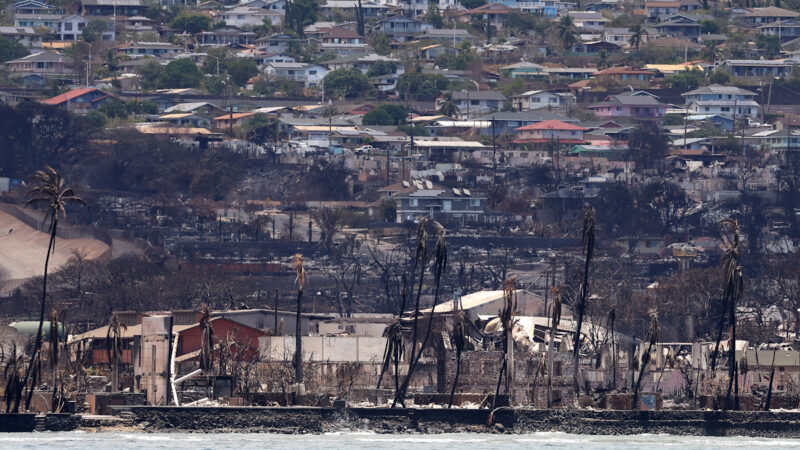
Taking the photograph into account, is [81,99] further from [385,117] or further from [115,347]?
[115,347]

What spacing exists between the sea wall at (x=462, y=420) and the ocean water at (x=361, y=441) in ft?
1.67

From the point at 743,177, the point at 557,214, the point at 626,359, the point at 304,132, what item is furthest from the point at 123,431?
the point at 304,132

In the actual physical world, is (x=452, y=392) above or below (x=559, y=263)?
above

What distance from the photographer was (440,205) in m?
160

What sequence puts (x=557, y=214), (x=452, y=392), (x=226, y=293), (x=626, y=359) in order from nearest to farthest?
(x=452, y=392), (x=626, y=359), (x=226, y=293), (x=557, y=214)

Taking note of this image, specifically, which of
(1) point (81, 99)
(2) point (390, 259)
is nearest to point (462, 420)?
(2) point (390, 259)

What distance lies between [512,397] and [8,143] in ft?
304

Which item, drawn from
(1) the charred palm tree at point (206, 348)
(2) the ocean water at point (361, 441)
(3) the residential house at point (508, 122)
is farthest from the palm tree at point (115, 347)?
(3) the residential house at point (508, 122)

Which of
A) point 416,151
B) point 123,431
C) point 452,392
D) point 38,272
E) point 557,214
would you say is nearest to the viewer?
point 123,431

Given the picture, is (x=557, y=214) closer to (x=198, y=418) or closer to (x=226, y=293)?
(x=226, y=293)

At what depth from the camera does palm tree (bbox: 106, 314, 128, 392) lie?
79500 mm

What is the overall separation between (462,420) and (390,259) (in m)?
69.3

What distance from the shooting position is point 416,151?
183250 mm

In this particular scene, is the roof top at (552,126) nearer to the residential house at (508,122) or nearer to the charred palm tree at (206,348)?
the residential house at (508,122)
